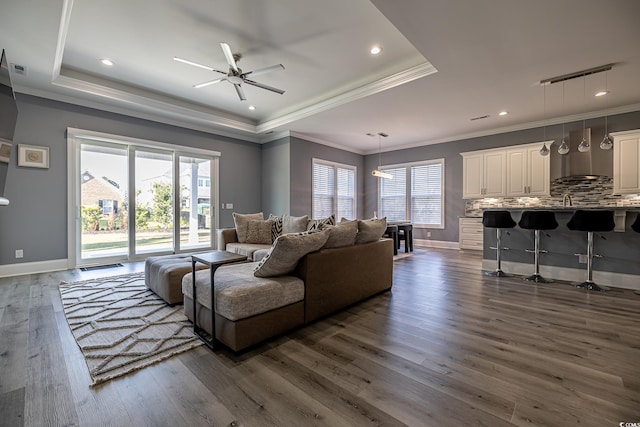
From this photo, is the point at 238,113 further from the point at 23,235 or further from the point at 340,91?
the point at 23,235

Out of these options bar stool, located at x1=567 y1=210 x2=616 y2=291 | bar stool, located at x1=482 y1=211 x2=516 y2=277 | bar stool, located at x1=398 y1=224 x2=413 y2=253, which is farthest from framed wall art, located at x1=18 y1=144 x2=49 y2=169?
bar stool, located at x1=567 y1=210 x2=616 y2=291

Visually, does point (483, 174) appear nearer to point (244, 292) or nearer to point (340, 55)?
point (340, 55)

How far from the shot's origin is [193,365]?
6.26ft

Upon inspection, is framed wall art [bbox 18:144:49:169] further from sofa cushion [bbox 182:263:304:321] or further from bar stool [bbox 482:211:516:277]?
bar stool [bbox 482:211:516:277]

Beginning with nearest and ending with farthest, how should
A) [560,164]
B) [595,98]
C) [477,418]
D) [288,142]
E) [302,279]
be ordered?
[477,418]
[302,279]
[595,98]
[560,164]
[288,142]

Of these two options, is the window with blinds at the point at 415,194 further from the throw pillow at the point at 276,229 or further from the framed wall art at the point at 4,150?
the framed wall art at the point at 4,150

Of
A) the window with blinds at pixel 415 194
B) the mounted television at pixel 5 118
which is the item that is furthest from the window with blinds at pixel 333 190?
the mounted television at pixel 5 118

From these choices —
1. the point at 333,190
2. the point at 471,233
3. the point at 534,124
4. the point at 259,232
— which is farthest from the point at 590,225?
the point at 333,190

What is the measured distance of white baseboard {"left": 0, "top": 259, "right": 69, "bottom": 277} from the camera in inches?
166

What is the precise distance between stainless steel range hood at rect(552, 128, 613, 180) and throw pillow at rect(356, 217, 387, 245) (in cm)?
493

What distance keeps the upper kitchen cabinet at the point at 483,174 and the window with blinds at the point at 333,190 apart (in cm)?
320

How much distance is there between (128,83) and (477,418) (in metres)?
6.26

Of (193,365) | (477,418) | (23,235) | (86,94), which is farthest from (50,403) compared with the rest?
(86,94)

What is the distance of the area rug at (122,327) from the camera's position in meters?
1.95
